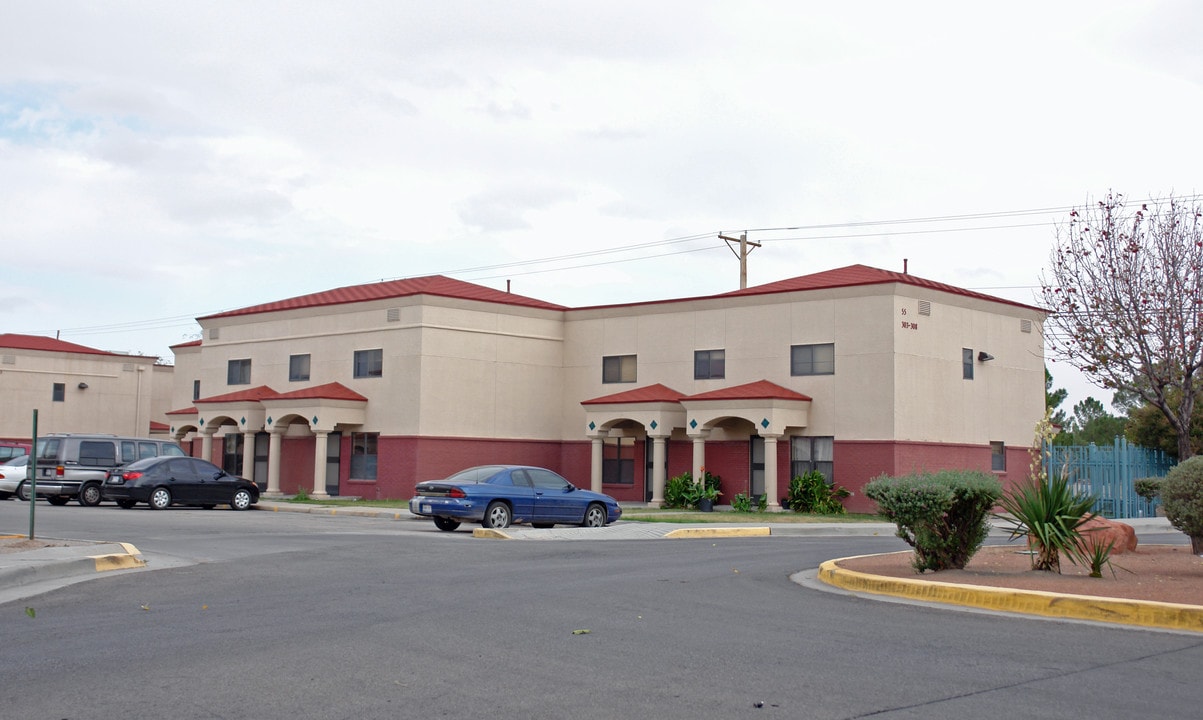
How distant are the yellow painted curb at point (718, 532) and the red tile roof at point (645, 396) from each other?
11.5 metres

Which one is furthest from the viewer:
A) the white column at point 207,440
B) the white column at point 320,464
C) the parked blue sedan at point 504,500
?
the white column at point 207,440

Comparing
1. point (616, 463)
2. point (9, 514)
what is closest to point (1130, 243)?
point (616, 463)

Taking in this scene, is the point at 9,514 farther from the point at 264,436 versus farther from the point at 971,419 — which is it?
the point at 971,419

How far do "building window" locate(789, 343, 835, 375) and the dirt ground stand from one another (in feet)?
56.7

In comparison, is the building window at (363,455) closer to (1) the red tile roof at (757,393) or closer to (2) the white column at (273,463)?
(2) the white column at (273,463)

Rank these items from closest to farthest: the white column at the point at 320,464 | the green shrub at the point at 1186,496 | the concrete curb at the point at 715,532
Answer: the green shrub at the point at 1186,496
the concrete curb at the point at 715,532
the white column at the point at 320,464

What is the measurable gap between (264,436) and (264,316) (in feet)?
14.8

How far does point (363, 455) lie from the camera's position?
1585 inches

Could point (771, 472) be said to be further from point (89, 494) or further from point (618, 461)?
point (89, 494)

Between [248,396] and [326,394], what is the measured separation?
4.47 metres

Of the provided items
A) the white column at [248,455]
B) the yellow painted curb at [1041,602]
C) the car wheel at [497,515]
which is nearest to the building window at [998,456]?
the car wheel at [497,515]

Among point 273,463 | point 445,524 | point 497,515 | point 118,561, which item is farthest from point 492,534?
point 273,463

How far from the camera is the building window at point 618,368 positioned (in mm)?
40125

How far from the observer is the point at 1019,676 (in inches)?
330
